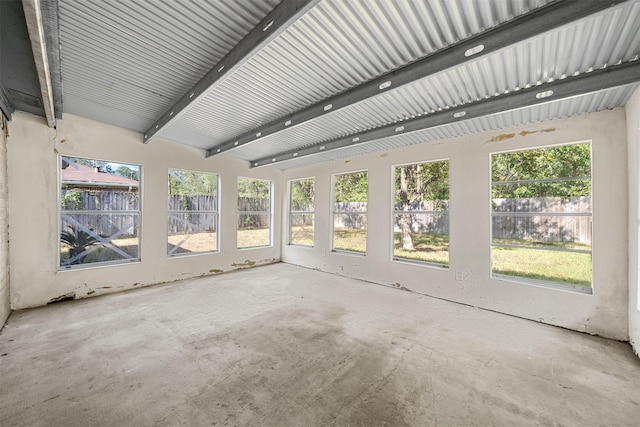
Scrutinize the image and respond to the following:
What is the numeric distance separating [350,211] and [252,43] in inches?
175

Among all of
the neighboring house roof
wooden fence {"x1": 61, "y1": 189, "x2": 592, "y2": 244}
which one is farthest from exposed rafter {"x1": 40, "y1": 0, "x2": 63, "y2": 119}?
wooden fence {"x1": 61, "y1": 189, "x2": 592, "y2": 244}

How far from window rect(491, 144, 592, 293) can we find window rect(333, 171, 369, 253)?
8.61 feet

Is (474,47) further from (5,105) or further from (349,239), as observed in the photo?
(5,105)

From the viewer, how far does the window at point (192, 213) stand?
18.1 feet

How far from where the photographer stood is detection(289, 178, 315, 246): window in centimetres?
709

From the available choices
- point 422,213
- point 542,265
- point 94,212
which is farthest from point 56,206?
point 542,265

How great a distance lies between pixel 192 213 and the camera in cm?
576

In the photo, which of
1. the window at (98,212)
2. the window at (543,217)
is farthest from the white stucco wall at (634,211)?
the window at (98,212)

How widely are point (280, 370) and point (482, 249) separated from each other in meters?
3.55

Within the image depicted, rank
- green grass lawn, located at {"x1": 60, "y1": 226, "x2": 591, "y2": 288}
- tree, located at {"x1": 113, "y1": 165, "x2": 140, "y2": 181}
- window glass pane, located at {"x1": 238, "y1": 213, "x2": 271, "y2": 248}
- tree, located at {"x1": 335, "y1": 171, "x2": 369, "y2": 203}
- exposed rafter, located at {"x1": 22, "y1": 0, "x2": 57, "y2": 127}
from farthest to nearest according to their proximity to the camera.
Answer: window glass pane, located at {"x1": 238, "y1": 213, "x2": 271, "y2": 248}, tree, located at {"x1": 335, "y1": 171, "x2": 369, "y2": 203}, tree, located at {"x1": 113, "y1": 165, "x2": 140, "y2": 181}, green grass lawn, located at {"x1": 60, "y1": 226, "x2": 591, "y2": 288}, exposed rafter, located at {"x1": 22, "y1": 0, "x2": 57, "y2": 127}

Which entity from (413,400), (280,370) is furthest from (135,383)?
(413,400)

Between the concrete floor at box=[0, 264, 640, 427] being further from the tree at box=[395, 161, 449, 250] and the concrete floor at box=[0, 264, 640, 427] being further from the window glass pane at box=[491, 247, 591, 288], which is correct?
the tree at box=[395, 161, 449, 250]

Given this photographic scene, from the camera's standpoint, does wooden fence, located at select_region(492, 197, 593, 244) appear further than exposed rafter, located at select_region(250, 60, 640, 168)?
Yes

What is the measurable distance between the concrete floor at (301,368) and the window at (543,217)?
971 millimetres
